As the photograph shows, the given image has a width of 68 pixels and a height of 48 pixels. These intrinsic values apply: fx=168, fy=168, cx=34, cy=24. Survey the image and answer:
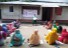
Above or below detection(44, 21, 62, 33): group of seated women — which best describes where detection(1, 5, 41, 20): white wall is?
above

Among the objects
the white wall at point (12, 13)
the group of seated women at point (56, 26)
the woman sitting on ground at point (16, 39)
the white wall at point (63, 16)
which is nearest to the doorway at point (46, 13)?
the white wall at point (63, 16)

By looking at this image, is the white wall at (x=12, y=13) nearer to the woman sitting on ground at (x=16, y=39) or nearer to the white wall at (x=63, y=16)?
the white wall at (x=63, y=16)

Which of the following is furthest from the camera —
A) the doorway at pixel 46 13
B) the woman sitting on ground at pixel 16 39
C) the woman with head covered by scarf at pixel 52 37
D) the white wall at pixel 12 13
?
the doorway at pixel 46 13

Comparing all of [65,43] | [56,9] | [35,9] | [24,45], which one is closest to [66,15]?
[56,9]

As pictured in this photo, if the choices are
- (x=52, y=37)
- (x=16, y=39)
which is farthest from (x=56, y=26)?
(x=16, y=39)

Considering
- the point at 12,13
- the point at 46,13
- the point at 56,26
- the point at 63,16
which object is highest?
the point at 12,13

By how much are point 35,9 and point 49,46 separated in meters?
11.6

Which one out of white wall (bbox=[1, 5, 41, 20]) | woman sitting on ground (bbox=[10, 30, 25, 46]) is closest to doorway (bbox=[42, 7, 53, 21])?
white wall (bbox=[1, 5, 41, 20])

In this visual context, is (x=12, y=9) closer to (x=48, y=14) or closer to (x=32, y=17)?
(x=32, y=17)

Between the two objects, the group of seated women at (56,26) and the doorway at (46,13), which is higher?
the doorway at (46,13)

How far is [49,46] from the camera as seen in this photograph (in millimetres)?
10328

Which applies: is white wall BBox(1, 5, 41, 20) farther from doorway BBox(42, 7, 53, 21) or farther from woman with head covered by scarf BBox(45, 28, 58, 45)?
woman with head covered by scarf BBox(45, 28, 58, 45)

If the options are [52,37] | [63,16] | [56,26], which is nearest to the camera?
[52,37]

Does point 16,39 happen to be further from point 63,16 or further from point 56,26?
point 63,16
